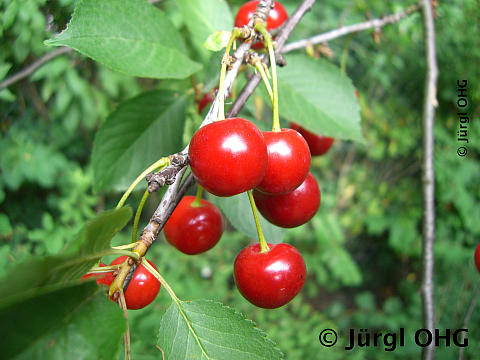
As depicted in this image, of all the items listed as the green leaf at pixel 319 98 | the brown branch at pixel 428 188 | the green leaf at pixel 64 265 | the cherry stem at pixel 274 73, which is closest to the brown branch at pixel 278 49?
the cherry stem at pixel 274 73

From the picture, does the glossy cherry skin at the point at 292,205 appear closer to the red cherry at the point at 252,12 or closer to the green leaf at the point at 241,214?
the green leaf at the point at 241,214

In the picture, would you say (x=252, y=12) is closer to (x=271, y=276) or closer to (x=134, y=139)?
(x=134, y=139)

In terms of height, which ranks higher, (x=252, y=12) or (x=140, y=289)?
(x=252, y=12)

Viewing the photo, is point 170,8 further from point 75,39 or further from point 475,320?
point 475,320

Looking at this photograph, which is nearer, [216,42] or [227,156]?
[227,156]

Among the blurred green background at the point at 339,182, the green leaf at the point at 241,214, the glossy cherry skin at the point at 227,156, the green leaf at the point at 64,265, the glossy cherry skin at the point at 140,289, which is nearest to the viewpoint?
the green leaf at the point at 64,265

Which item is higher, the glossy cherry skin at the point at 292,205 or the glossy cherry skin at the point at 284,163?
the glossy cherry skin at the point at 284,163

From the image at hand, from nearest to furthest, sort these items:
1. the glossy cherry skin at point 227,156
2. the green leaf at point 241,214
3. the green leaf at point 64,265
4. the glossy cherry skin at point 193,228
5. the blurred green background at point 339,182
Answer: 1. the green leaf at point 64,265
2. the glossy cherry skin at point 227,156
3. the glossy cherry skin at point 193,228
4. the green leaf at point 241,214
5. the blurred green background at point 339,182

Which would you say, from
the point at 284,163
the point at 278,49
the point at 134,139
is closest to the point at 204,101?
the point at 134,139
